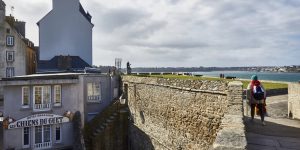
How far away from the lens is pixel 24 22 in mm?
47438

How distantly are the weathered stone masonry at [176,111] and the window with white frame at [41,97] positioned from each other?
263 inches

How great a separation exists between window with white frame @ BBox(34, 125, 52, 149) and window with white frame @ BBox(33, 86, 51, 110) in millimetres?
1485

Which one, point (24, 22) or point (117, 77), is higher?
point (24, 22)

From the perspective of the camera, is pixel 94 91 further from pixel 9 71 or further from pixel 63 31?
pixel 9 71

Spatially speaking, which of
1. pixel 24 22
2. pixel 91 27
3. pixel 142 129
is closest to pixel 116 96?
pixel 142 129

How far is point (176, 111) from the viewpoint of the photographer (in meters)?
18.1

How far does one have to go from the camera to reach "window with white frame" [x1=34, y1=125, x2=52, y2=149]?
21984 millimetres

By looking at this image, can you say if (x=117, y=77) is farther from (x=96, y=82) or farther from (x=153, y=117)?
(x=153, y=117)

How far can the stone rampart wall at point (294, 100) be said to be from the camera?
15352 mm

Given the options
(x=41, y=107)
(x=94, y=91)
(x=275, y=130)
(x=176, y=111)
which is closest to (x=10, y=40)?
(x=94, y=91)

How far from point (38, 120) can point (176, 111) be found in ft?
34.5

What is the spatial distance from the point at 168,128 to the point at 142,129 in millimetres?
4333

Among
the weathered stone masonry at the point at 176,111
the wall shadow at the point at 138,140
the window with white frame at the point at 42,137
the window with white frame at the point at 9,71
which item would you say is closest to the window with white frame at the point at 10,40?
the window with white frame at the point at 9,71

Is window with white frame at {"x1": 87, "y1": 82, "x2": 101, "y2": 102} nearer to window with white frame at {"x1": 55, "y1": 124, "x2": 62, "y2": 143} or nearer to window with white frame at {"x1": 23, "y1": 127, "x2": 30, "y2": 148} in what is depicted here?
window with white frame at {"x1": 55, "y1": 124, "x2": 62, "y2": 143}
